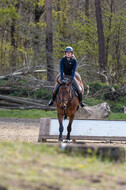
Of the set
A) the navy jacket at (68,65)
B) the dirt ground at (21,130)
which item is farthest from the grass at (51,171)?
the dirt ground at (21,130)

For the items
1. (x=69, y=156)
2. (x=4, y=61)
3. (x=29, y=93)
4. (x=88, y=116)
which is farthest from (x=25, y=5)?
(x=69, y=156)

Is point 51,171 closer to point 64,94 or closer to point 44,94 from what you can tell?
point 64,94

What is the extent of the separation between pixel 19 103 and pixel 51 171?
64.1ft

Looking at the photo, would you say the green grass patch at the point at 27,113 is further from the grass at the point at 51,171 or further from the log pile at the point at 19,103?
the grass at the point at 51,171

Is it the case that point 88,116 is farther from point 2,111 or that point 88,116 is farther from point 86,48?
point 86,48

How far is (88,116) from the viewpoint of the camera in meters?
19.8

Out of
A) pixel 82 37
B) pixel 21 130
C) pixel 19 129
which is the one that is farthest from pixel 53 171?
pixel 82 37

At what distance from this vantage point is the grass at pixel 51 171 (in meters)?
4.38

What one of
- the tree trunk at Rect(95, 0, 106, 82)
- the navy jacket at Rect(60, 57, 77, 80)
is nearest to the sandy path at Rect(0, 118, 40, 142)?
the navy jacket at Rect(60, 57, 77, 80)

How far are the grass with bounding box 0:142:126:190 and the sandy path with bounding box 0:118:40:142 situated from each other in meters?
7.64

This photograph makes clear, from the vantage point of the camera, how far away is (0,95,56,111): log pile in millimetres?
23516

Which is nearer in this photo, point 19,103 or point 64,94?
point 64,94

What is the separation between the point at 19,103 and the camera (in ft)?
79.2

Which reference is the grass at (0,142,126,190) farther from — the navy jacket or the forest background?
the forest background
